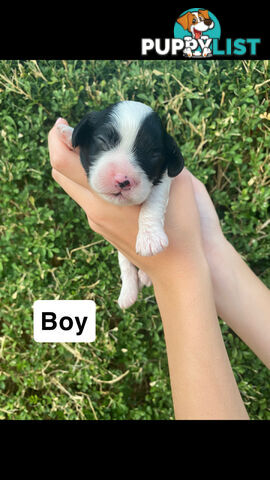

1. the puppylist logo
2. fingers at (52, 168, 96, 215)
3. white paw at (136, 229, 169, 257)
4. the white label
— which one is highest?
the puppylist logo

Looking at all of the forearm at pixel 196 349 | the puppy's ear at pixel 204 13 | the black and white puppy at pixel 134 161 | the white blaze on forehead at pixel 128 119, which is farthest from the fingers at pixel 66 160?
the puppy's ear at pixel 204 13

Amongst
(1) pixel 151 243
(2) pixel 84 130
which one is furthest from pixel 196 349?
(2) pixel 84 130

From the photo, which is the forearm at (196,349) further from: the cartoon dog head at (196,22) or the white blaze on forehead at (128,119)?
the cartoon dog head at (196,22)

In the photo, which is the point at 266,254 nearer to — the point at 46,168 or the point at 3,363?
the point at 46,168

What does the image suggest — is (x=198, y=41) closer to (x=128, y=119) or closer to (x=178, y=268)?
(x=128, y=119)

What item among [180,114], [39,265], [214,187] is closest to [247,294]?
[214,187]

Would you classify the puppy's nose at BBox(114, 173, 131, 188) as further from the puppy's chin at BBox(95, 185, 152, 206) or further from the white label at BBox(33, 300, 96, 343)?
the white label at BBox(33, 300, 96, 343)

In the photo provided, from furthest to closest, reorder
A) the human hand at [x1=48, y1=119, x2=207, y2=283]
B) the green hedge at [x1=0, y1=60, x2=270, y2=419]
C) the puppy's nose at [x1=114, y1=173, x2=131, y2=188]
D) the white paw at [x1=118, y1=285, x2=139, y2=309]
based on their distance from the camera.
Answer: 1. the green hedge at [x1=0, y1=60, x2=270, y2=419]
2. the white paw at [x1=118, y1=285, x2=139, y2=309]
3. the human hand at [x1=48, y1=119, x2=207, y2=283]
4. the puppy's nose at [x1=114, y1=173, x2=131, y2=188]

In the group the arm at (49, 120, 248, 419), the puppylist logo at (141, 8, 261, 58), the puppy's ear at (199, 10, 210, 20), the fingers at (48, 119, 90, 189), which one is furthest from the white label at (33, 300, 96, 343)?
the puppy's ear at (199, 10, 210, 20)
